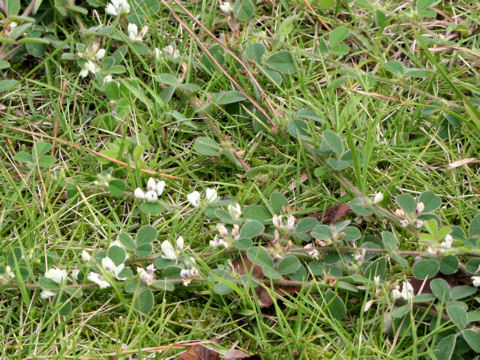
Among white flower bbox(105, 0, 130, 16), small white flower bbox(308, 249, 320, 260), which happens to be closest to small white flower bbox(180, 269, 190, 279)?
small white flower bbox(308, 249, 320, 260)

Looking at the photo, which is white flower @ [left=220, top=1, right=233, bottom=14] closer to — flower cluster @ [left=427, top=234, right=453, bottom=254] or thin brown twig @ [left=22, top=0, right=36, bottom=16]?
thin brown twig @ [left=22, top=0, right=36, bottom=16]

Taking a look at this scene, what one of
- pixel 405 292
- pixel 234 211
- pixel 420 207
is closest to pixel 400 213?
pixel 420 207

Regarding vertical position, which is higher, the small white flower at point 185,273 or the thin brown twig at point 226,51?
the thin brown twig at point 226,51

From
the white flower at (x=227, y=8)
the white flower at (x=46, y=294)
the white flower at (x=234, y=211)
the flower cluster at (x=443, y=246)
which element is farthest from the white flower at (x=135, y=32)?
the flower cluster at (x=443, y=246)

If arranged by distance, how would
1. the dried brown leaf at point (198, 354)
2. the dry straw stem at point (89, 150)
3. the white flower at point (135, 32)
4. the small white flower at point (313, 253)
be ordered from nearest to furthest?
1. the dried brown leaf at point (198, 354)
2. the small white flower at point (313, 253)
3. the dry straw stem at point (89, 150)
4. the white flower at point (135, 32)

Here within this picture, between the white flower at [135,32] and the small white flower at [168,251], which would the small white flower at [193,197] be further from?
the white flower at [135,32]

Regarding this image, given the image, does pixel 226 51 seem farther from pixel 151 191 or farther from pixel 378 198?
pixel 378 198

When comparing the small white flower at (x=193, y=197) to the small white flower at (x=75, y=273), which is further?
the small white flower at (x=193, y=197)
